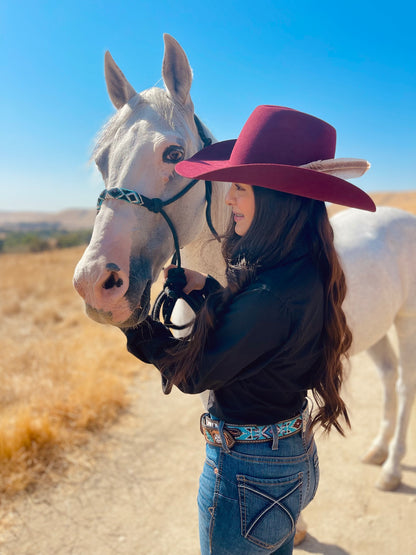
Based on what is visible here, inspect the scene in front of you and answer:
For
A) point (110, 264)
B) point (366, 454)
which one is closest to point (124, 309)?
point (110, 264)

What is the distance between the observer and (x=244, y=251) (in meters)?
1.24

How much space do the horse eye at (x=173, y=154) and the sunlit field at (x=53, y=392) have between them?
292cm

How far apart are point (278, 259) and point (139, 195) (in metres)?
0.64

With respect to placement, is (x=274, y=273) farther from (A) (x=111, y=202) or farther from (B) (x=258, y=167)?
(A) (x=111, y=202)

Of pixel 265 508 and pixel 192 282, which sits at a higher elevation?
pixel 192 282

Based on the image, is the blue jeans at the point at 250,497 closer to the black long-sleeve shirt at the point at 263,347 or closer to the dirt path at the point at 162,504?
the black long-sleeve shirt at the point at 263,347

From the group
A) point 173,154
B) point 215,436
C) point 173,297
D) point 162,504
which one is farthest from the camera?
point 162,504

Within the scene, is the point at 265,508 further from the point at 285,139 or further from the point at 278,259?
the point at 285,139

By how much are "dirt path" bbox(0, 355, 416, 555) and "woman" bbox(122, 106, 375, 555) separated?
5.60ft

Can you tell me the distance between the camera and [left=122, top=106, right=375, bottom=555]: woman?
3.68 ft

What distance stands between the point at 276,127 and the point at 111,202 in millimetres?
675

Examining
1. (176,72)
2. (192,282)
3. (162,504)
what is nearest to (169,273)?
(192,282)

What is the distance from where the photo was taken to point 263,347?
3.58 feet

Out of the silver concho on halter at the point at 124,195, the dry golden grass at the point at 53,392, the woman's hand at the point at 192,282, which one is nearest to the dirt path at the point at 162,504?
the dry golden grass at the point at 53,392
